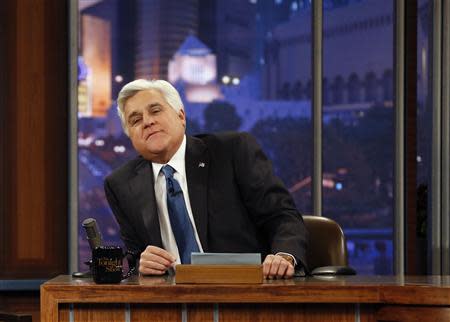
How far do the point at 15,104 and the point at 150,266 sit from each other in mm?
2809

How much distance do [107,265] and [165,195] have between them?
2.15ft

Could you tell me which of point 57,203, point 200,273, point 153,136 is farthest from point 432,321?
point 57,203

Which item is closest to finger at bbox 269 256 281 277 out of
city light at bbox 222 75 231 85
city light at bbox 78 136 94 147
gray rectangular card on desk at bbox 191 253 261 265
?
gray rectangular card on desk at bbox 191 253 261 265

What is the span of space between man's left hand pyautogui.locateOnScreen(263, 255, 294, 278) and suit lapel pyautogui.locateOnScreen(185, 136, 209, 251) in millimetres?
435

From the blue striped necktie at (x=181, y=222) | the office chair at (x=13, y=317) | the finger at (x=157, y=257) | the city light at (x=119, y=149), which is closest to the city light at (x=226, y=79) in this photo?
the city light at (x=119, y=149)

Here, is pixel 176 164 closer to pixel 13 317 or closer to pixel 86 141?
pixel 13 317

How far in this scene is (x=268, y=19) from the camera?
5734mm

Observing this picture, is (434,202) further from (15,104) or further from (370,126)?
(15,104)

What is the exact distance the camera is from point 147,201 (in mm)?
2725

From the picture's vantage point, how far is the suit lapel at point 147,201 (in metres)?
2.69

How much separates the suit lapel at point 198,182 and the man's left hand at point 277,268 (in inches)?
17.1

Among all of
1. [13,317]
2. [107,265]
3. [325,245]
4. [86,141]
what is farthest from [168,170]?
[86,141]

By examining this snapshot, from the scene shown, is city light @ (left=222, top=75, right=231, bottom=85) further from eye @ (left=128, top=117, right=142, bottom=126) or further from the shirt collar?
eye @ (left=128, top=117, right=142, bottom=126)

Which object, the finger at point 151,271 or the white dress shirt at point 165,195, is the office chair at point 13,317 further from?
the finger at point 151,271
